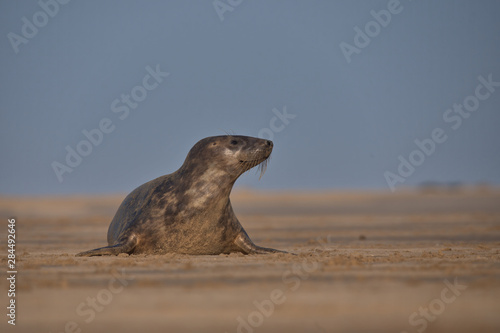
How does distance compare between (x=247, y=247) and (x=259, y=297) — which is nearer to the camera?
(x=259, y=297)

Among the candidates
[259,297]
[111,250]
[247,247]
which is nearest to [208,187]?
[247,247]

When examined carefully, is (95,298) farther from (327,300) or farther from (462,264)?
(462,264)

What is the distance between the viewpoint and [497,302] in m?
5.82

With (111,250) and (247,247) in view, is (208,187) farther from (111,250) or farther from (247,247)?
(111,250)

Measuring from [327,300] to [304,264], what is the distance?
10.5 ft

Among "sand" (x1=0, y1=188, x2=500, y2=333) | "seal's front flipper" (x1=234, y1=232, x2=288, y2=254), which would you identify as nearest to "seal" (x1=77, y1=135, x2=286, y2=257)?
"seal's front flipper" (x1=234, y1=232, x2=288, y2=254)

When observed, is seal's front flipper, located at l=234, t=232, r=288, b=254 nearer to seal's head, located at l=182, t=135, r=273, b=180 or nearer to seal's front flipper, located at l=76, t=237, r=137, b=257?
seal's head, located at l=182, t=135, r=273, b=180

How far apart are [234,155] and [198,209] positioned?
983 mm

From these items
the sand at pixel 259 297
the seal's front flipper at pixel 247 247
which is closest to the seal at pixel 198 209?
the seal's front flipper at pixel 247 247

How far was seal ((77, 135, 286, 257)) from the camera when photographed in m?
11.2

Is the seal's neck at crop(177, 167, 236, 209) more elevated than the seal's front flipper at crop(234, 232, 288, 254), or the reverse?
the seal's neck at crop(177, 167, 236, 209)

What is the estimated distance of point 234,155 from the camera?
37.7ft

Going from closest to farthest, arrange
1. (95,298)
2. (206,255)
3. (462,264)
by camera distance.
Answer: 1. (95,298)
2. (462,264)
3. (206,255)

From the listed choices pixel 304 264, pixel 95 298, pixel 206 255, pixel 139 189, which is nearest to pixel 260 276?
pixel 304 264
